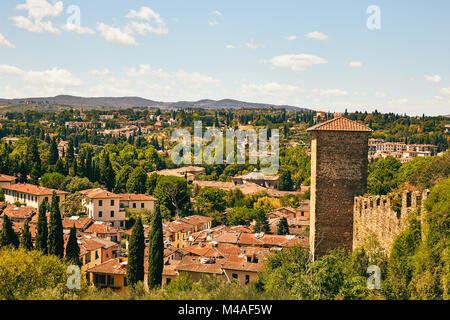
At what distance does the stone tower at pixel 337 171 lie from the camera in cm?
1792

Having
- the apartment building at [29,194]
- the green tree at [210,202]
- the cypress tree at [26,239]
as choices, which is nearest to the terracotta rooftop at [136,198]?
the green tree at [210,202]

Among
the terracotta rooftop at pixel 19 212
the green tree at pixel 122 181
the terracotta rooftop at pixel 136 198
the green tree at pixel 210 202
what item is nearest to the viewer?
the terracotta rooftop at pixel 19 212

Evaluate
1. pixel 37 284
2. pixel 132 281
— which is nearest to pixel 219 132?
pixel 132 281

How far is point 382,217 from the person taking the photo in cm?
1597

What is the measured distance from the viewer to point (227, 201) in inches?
2486

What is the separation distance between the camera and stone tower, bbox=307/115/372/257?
706 inches

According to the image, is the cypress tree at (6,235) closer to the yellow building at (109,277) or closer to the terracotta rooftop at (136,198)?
the yellow building at (109,277)

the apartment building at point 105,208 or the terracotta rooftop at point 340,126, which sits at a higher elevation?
the terracotta rooftop at point 340,126

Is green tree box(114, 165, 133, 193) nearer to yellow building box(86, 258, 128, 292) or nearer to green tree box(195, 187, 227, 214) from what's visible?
green tree box(195, 187, 227, 214)

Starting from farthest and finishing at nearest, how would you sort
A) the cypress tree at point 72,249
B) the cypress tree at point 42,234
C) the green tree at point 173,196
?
the green tree at point 173,196 → the cypress tree at point 42,234 → the cypress tree at point 72,249

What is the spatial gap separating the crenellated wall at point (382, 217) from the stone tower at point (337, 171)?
1.59 feet

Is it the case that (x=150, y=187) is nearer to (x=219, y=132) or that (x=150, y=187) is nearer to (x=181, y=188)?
(x=181, y=188)

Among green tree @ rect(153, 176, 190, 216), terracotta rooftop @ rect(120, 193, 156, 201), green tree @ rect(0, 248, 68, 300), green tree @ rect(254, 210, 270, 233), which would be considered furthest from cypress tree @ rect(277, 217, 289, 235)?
green tree @ rect(0, 248, 68, 300)

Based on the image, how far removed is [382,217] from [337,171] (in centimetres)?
262
